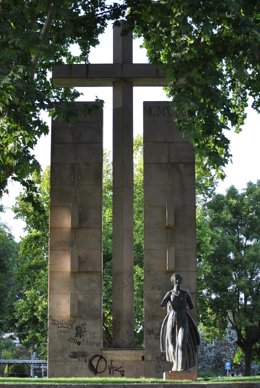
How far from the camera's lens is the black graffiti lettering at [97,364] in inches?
901

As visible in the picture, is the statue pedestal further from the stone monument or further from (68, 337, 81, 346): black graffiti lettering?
(68, 337, 81, 346): black graffiti lettering

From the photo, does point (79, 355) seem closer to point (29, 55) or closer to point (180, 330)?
point (180, 330)

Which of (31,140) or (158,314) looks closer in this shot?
(31,140)

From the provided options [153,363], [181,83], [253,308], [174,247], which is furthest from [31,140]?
[253,308]

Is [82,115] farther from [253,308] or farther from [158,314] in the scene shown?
[253,308]

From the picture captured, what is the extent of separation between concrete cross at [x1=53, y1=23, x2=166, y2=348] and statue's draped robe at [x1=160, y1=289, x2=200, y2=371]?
453 centimetres

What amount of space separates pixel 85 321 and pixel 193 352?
5181 mm

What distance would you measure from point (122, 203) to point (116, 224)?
0.63 metres

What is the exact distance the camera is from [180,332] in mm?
18516

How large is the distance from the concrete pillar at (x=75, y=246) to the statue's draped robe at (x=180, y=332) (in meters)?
4.76

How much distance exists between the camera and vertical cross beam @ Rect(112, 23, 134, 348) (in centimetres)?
2334

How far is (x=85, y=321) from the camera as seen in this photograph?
23.2m

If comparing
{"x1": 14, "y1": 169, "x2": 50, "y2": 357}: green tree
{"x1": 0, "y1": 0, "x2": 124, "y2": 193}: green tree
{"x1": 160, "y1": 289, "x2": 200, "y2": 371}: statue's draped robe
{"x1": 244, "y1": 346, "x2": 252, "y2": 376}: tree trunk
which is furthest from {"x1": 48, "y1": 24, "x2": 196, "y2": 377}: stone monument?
{"x1": 244, "y1": 346, "x2": 252, "y2": 376}: tree trunk

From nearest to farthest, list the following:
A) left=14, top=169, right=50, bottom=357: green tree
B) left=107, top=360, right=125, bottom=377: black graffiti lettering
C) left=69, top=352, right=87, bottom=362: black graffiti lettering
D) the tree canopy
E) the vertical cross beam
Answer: the tree canopy, left=107, top=360, right=125, bottom=377: black graffiti lettering, left=69, top=352, right=87, bottom=362: black graffiti lettering, the vertical cross beam, left=14, top=169, right=50, bottom=357: green tree
